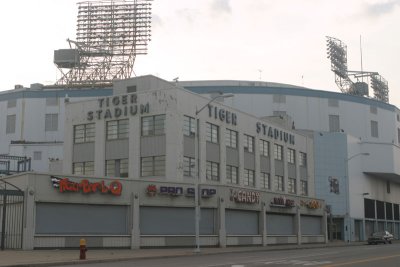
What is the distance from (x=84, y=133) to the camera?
164 feet

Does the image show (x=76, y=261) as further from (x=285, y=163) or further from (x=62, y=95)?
(x=62, y=95)

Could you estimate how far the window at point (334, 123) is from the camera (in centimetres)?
9516

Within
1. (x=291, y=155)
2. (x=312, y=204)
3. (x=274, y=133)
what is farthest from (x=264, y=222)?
(x=291, y=155)

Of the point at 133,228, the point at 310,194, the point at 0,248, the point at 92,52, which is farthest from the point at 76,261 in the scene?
the point at 92,52

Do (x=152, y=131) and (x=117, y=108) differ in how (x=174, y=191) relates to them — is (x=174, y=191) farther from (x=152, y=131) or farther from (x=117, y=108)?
(x=117, y=108)

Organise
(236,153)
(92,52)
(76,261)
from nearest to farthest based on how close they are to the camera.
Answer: (76,261) < (236,153) < (92,52)

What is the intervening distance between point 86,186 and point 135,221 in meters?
4.41

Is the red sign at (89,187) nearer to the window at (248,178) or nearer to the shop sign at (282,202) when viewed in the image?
the shop sign at (282,202)

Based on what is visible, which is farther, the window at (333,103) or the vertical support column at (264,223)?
the window at (333,103)

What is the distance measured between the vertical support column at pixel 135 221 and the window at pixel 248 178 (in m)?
17.7

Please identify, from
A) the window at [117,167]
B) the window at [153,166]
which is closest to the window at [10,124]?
the window at [117,167]

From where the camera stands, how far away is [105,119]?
48812 millimetres

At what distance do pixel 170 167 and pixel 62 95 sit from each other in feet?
167

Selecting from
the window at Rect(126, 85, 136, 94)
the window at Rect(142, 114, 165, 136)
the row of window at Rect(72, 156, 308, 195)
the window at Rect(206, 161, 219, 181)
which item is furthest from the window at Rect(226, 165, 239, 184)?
the window at Rect(126, 85, 136, 94)
